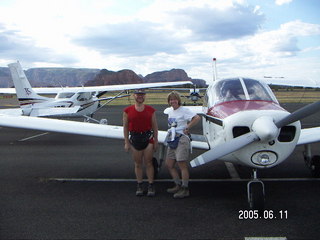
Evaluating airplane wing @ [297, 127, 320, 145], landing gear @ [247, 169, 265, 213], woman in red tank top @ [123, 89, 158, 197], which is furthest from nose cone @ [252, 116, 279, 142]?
airplane wing @ [297, 127, 320, 145]

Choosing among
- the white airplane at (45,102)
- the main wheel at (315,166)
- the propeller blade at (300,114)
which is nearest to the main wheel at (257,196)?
the propeller blade at (300,114)

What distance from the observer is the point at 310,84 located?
28.0 ft

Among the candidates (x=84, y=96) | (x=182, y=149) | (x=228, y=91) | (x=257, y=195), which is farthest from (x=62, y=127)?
(x=84, y=96)

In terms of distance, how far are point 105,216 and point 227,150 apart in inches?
66.7

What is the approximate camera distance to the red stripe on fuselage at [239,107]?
4.31 meters

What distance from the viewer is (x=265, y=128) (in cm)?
361

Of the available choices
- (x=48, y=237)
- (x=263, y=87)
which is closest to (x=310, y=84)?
(x=263, y=87)

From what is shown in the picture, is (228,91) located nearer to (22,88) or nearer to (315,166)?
(315,166)

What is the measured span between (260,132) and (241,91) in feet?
4.62

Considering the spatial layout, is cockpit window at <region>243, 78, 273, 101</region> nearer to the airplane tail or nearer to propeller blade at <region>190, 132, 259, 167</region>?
propeller blade at <region>190, 132, 259, 167</region>

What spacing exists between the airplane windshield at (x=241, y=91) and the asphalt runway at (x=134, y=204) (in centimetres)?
142

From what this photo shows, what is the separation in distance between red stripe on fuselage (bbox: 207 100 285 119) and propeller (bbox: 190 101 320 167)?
1.69 feet

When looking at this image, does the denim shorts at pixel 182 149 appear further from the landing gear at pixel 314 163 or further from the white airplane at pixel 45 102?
the white airplane at pixel 45 102

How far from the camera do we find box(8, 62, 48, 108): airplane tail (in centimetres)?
1391
